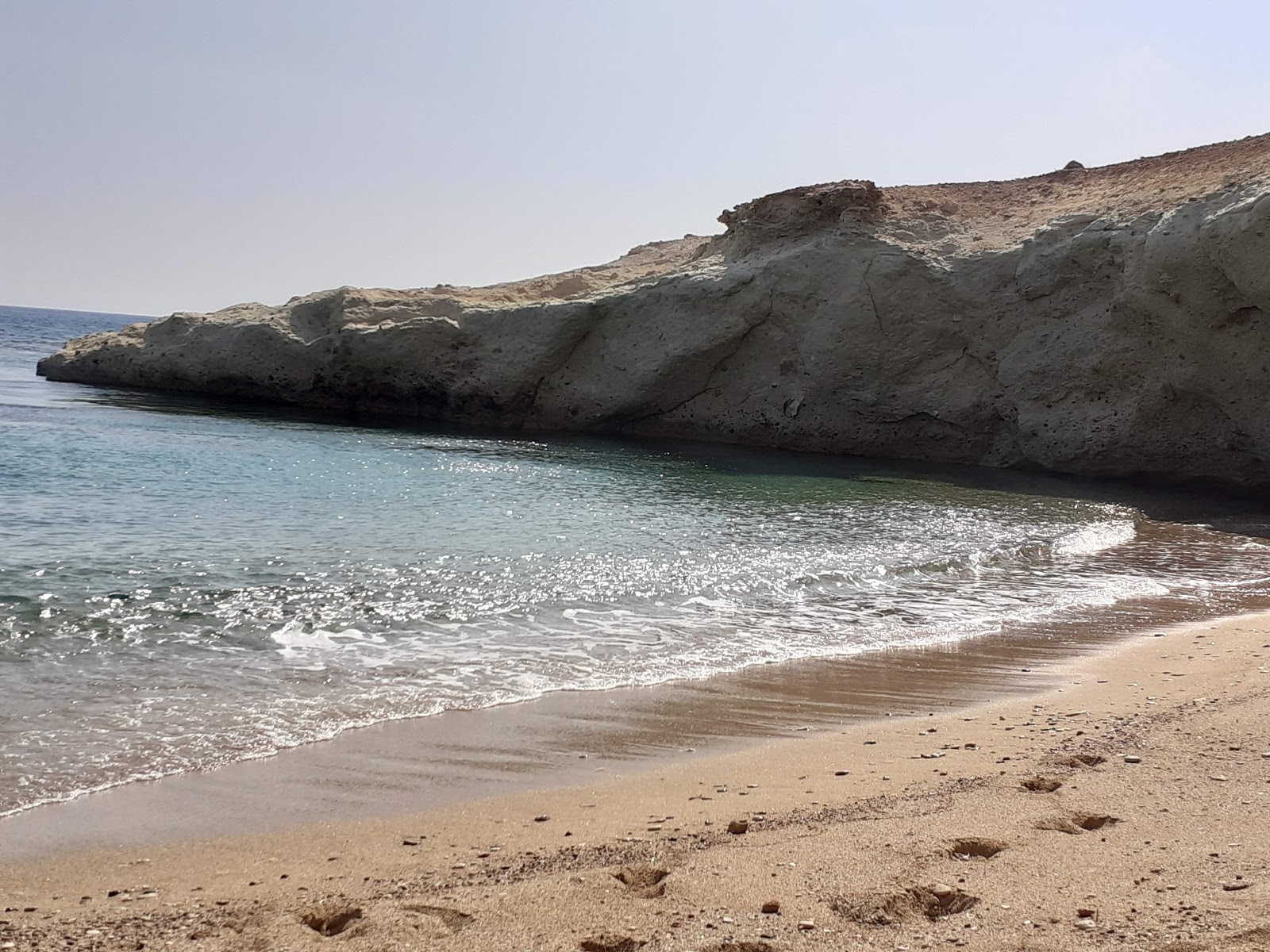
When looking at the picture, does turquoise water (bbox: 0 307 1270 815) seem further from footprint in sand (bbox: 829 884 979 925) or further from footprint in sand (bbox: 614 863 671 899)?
footprint in sand (bbox: 829 884 979 925)

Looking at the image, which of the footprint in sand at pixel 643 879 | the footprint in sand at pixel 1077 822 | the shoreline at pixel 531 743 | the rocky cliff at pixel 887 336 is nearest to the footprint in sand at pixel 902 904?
the footprint in sand at pixel 643 879

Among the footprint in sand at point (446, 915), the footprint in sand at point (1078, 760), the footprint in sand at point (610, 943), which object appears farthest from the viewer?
the footprint in sand at point (1078, 760)

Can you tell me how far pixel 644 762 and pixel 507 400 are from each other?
1930cm

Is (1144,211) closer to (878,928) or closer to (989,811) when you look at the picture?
(989,811)

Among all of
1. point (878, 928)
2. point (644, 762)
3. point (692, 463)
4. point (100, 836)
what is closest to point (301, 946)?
point (100, 836)

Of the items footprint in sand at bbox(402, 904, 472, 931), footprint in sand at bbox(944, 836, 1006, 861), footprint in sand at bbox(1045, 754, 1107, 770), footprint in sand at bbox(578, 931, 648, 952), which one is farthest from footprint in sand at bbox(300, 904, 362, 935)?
footprint in sand at bbox(1045, 754, 1107, 770)

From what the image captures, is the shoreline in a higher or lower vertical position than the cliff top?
lower

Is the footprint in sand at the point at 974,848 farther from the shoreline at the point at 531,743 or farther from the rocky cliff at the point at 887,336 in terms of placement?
the rocky cliff at the point at 887,336

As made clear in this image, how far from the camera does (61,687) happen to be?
18.1ft

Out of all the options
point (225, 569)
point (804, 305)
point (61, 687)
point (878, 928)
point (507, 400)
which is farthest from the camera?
point (507, 400)

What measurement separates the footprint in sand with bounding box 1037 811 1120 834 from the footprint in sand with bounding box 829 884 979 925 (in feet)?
2.36

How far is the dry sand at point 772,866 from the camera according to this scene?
2.90m

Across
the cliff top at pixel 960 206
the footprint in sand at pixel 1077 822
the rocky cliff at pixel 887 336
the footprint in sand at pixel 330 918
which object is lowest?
the footprint in sand at pixel 330 918

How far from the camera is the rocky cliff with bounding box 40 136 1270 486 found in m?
16.4
